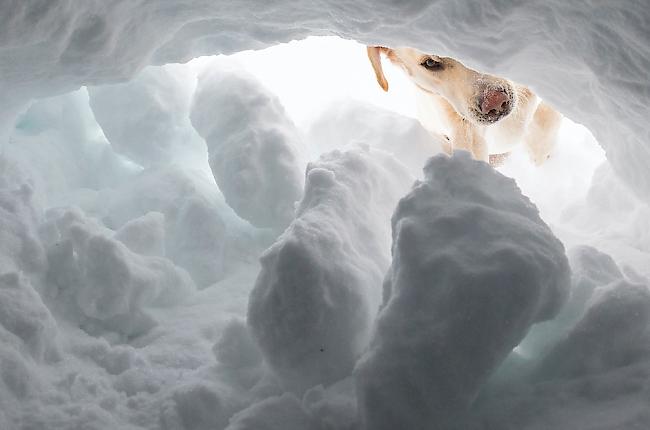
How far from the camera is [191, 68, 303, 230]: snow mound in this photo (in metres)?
2.63

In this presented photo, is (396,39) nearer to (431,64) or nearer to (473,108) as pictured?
(473,108)

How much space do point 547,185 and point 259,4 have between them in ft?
7.42

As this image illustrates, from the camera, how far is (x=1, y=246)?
1842 millimetres

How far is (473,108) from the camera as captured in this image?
2539 mm

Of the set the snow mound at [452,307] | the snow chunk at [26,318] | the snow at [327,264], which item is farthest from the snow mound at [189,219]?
the snow mound at [452,307]

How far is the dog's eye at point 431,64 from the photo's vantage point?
2.69 metres

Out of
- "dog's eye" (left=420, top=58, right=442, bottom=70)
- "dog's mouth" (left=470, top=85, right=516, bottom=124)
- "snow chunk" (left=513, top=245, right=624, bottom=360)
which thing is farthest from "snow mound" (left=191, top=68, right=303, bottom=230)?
"snow chunk" (left=513, top=245, right=624, bottom=360)

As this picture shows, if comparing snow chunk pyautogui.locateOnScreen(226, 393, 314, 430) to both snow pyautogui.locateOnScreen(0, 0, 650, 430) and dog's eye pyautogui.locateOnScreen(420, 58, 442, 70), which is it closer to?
snow pyautogui.locateOnScreen(0, 0, 650, 430)

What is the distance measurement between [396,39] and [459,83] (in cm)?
85

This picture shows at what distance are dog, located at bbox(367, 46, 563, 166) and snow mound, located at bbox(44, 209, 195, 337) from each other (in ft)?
4.93

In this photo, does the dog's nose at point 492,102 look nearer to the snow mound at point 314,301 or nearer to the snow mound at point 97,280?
the snow mound at point 314,301

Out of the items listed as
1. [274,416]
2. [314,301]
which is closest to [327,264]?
[314,301]

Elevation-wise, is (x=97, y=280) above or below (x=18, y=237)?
below

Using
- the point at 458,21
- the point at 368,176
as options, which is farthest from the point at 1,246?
the point at 458,21
